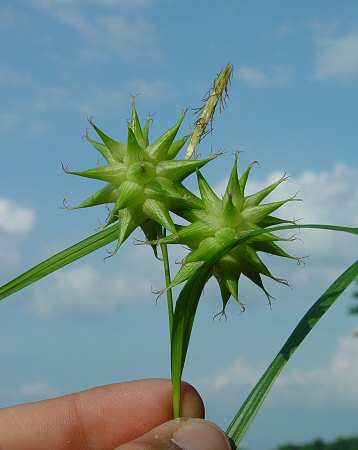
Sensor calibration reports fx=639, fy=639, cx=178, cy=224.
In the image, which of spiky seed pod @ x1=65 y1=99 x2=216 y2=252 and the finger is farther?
the finger

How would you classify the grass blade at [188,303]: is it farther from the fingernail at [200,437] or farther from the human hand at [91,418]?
the human hand at [91,418]

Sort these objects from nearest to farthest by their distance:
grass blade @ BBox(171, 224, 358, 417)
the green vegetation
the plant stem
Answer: grass blade @ BBox(171, 224, 358, 417) → the plant stem → the green vegetation

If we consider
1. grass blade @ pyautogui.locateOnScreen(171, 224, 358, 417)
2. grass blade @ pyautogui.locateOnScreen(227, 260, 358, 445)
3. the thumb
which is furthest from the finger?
grass blade @ pyautogui.locateOnScreen(227, 260, 358, 445)

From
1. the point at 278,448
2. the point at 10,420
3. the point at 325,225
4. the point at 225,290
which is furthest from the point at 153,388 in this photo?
the point at 278,448

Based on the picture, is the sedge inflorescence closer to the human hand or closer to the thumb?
the thumb

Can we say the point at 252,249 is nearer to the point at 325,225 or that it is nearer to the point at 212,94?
the point at 325,225

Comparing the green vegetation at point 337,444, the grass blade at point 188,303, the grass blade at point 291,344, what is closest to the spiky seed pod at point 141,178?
the grass blade at point 188,303

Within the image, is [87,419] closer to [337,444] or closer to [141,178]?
[141,178]
